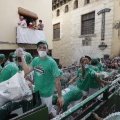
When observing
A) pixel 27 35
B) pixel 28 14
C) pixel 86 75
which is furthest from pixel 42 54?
pixel 28 14

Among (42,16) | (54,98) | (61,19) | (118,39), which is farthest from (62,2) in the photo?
(54,98)

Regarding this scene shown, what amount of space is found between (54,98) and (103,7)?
1139 centimetres

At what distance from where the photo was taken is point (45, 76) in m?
2.78

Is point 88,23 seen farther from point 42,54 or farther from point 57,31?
point 42,54

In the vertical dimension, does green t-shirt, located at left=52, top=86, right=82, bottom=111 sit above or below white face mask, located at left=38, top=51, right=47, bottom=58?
below

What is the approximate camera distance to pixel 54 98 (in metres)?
→ 3.18

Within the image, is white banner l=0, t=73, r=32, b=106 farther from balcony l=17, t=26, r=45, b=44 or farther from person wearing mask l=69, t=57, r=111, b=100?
balcony l=17, t=26, r=45, b=44

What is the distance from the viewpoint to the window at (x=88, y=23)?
13991mm

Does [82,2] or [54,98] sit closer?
[54,98]

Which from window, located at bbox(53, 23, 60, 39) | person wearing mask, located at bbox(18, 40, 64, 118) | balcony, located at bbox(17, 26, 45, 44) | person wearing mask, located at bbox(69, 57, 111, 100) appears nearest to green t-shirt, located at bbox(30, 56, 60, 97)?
person wearing mask, located at bbox(18, 40, 64, 118)

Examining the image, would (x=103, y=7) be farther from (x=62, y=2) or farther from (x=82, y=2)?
(x=62, y=2)

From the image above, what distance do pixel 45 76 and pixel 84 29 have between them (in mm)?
12540

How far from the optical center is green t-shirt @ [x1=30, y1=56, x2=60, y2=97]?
9.03ft

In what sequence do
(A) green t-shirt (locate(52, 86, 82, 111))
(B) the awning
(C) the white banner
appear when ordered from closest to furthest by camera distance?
(C) the white banner → (A) green t-shirt (locate(52, 86, 82, 111)) → (B) the awning
